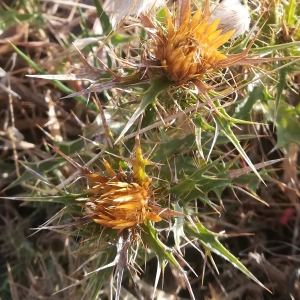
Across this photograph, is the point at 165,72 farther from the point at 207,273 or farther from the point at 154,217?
the point at 207,273

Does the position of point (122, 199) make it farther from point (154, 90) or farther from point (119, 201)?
point (154, 90)

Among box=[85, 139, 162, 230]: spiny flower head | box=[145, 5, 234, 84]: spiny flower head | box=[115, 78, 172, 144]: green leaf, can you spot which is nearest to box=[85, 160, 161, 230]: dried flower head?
box=[85, 139, 162, 230]: spiny flower head

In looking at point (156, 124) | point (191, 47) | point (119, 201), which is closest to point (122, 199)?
point (119, 201)

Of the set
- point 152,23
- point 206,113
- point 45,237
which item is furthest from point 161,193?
point 45,237

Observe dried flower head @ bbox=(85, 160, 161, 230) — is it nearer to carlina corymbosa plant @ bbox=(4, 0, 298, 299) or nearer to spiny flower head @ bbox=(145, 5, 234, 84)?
carlina corymbosa plant @ bbox=(4, 0, 298, 299)

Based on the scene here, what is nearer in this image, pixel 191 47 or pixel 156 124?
pixel 191 47

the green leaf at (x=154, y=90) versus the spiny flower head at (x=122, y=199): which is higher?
the green leaf at (x=154, y=90)

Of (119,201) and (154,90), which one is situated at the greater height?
(154,90)

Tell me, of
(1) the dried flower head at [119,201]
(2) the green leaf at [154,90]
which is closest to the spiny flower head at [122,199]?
(1) the dried flower head at [119,201]

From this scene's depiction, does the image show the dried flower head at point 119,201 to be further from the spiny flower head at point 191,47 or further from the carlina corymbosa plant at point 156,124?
the spiny flower head at point 191,47
